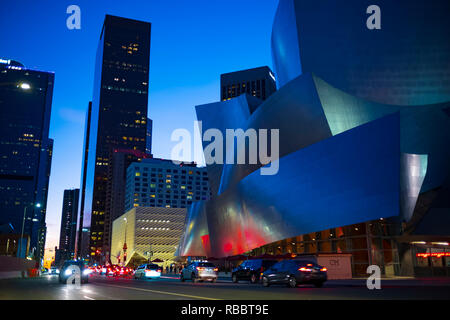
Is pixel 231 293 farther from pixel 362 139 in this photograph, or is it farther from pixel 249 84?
pixel 249 84

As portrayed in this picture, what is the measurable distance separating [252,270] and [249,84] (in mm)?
172379

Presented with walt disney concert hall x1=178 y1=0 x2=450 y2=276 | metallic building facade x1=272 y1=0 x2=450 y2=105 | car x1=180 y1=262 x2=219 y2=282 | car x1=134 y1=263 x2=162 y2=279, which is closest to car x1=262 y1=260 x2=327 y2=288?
car x1=180 y1=262 x2=219 y2=282

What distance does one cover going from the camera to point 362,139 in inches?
1212

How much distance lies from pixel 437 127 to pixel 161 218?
124 metres

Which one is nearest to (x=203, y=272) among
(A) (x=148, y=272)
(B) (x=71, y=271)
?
(B) (x=71, y=271)

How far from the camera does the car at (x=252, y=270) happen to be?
29.3m

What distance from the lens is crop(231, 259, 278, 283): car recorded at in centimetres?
2933

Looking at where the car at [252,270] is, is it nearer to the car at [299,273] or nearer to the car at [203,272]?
the car at [203,272]

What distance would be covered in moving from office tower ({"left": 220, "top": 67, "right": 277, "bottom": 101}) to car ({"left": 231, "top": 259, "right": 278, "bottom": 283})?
161 meters

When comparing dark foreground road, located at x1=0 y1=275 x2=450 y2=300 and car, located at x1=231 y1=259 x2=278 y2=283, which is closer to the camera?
dark foreground road, located at x1=0 y1=275 x2=450 y2=300

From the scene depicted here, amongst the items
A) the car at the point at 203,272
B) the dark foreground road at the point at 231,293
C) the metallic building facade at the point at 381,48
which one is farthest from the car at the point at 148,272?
the metallic building facade at the point at 381,48

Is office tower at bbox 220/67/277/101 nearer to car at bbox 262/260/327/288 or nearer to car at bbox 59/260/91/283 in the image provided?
car at bbox 59/260/91/283
